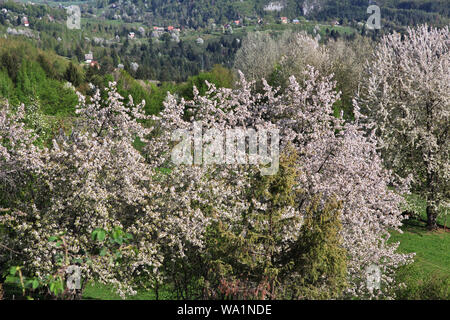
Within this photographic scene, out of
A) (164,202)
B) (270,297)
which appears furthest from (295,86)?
(270,297)

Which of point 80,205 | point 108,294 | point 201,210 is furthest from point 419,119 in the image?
point 80,205

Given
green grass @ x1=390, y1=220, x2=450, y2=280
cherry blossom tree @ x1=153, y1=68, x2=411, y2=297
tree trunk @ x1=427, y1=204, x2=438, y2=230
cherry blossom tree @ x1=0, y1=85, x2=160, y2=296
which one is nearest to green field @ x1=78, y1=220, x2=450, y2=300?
green grass @ x1=390, y1=220, x2=450, y2=280

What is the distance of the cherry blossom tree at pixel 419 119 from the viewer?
1063 inches

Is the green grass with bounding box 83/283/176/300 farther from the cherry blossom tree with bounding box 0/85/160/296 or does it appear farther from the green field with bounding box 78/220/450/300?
the cherry blossom tree with bounding box 0/85/160/296

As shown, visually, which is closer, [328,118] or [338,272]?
[338,272]

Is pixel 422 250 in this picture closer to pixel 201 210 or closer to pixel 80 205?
pixel 201 210

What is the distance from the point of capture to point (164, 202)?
44.4 ft

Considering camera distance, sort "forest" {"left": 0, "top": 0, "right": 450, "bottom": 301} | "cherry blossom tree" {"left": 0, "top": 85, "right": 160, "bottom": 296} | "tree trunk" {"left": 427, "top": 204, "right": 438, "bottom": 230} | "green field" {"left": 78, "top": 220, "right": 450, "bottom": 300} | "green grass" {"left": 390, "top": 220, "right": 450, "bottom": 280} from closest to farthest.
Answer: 1. "forest" {"left": 0, "top": 0, "right": 450, "bottom": 301}
2. "cherry blossom tree" {"left": 0, "top": 85, "right": 160, "bottom": 296}
3. "green field" {"left": 78, "top": 220, "right": 450, "bottom": 300}
4. "green grass" {"left": 390, "top": 220, "right": 450, "bottom": 280}
5. "tree trunk" {"left": 427, "top": 204, "right": 438, "bottom": 230}

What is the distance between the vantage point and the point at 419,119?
2786cm

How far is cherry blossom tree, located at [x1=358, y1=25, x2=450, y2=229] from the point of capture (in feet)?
88.6

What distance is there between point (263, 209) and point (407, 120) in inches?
740

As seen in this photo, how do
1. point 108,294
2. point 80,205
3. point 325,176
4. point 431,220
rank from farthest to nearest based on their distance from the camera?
point 431,220 → point 108,294 → point 325,176 → point 80,205

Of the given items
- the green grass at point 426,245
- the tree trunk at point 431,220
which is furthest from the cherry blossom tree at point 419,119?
the green grass at point 426,245

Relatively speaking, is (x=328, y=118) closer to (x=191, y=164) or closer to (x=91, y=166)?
(x=191, y=164)
